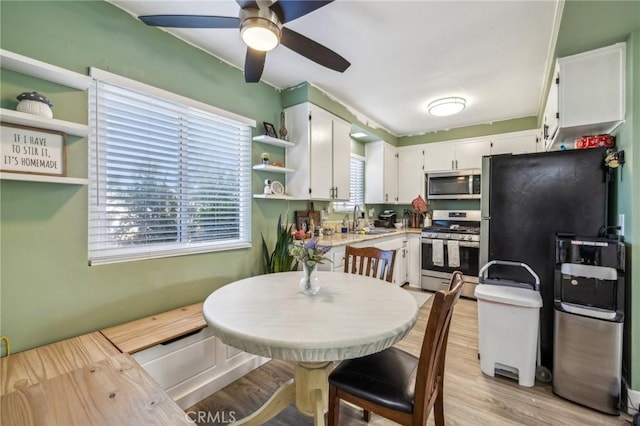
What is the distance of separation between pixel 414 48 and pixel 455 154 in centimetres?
247

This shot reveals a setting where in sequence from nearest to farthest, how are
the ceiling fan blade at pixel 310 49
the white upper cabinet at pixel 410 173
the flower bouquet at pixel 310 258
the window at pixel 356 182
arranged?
the flower bouquet at pixel 310 258 → the ceiling fan blade at pixel 310 49 → the window at pixel 356 182 → the white upper cabinet at pixel 410 173

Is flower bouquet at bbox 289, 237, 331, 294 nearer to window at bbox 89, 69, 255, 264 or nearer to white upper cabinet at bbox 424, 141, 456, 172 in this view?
window at bbox 89, 69, 255, 264

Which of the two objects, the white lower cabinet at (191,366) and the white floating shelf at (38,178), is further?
the white lower cabinet at (191,366)

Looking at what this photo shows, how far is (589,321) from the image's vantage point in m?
1.68

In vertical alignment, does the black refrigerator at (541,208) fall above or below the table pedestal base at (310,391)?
above

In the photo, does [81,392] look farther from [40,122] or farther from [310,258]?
[40,122]

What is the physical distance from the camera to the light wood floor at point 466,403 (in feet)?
5.34

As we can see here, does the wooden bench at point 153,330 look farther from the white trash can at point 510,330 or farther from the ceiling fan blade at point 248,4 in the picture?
the white trash can at point 510,330

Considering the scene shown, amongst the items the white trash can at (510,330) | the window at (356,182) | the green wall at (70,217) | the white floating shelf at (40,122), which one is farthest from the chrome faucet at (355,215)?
the white floating shelf at (40,122)

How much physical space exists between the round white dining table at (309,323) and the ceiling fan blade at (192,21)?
150cm

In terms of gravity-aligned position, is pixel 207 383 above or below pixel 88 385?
below


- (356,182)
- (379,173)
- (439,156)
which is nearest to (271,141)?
(356,182)

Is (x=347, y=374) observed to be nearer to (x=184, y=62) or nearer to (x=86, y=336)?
(x=86, y=336)

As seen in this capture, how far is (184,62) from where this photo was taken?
6.92ft
